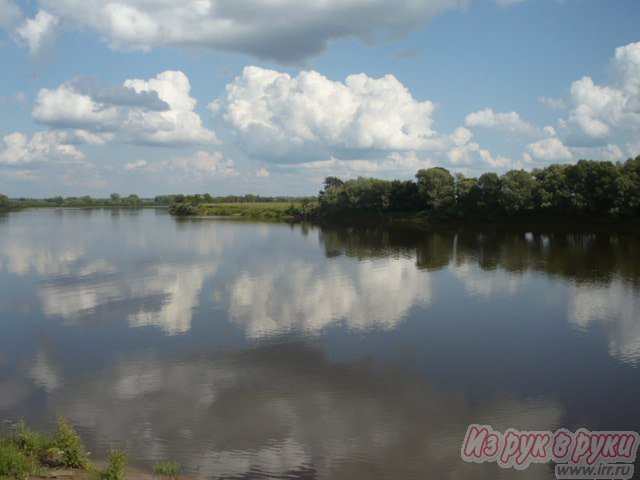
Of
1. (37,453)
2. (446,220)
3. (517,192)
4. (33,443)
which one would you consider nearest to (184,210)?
(446,220)

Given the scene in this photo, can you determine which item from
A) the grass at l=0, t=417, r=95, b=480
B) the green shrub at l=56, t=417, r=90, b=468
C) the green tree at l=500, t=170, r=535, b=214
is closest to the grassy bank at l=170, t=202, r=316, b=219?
the green tree at l=500, t=170, r=535, b=214

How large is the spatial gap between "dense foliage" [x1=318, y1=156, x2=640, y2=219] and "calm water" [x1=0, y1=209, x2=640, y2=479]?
36.1 metres

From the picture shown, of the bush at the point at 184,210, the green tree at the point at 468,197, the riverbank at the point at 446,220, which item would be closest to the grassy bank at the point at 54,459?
the riverbank at the point at 446,220

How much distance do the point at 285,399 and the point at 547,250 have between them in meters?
45.8

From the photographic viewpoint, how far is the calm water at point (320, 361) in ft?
43.7

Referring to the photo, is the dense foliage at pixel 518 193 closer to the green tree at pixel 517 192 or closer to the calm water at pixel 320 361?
the green tree at pixel 517 192

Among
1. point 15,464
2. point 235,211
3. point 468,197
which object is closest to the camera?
point 15,464

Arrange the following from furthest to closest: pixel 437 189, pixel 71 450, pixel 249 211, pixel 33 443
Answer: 1. pixel 249 211
2. pixel 437 189
3. pixel 33 443
4. pixel 71 450

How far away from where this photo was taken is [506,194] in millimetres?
84250

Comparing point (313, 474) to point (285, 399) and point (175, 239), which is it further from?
point (175, 239)

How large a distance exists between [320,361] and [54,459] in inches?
390

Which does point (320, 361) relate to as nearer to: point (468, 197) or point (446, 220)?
point (468, 197)

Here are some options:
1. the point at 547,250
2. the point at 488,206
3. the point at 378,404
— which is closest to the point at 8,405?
the point at 378,404

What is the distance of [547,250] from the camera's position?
176ft
